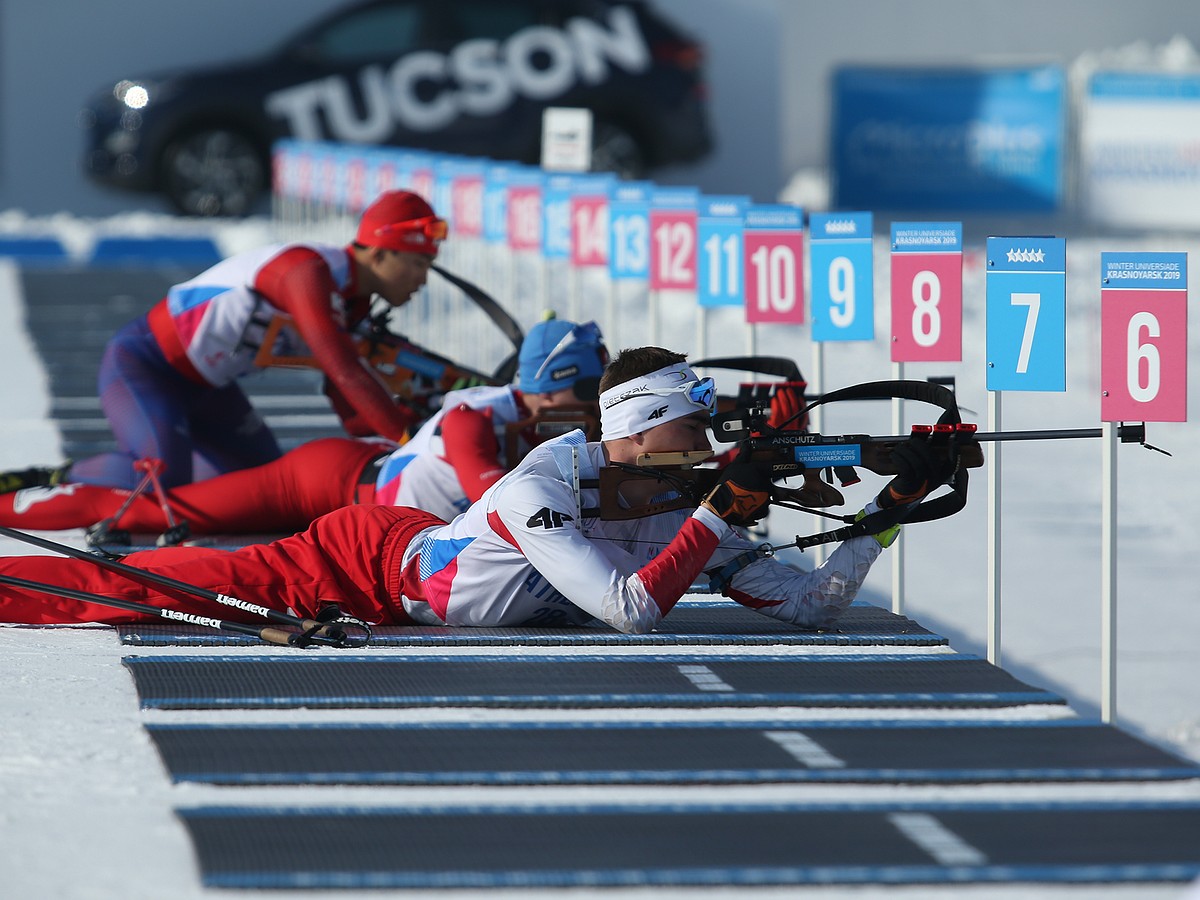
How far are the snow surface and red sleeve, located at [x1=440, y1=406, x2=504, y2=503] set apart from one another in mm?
992

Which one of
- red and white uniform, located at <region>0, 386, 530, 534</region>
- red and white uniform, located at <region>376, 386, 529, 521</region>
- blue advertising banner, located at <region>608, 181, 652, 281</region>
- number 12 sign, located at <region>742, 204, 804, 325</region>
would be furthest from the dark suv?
red and white uniform, located at <region>376, 386, 529, 521</region>

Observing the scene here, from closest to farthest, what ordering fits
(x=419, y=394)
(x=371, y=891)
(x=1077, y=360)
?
1. (x=371, y=891)
2. (x=419, y=394)
3. (x=1077, y=360)

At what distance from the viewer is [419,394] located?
23.8 feet

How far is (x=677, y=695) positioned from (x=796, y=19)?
20094 mm

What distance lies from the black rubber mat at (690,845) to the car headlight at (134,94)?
16.2m

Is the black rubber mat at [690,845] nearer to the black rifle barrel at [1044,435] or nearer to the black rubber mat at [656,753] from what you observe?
the black rubber mat at [656,753]

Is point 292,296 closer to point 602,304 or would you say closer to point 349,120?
point 602,304

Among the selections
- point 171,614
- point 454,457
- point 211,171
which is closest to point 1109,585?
point 454,457

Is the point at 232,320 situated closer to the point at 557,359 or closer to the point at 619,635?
the point at 557,359

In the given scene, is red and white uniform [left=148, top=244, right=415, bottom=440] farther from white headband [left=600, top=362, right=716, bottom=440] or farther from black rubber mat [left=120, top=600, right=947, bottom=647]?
white headband [left=600, top=362, right=716, bottom=440]

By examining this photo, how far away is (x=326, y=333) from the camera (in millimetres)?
6621

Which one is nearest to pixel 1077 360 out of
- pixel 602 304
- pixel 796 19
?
pixel 602 304

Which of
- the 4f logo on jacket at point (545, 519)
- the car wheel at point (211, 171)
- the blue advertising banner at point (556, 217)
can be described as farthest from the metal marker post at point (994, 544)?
the car wheel at point (211, 171)

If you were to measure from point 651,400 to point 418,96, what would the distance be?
50.5ft
